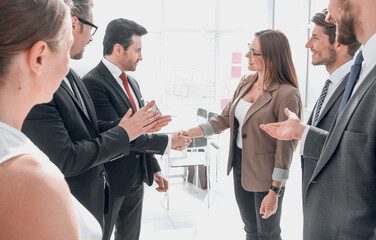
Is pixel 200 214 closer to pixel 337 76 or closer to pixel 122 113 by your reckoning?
pixel 122 113

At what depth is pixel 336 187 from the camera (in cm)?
124

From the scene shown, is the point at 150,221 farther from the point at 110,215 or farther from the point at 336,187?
the point at 336,187

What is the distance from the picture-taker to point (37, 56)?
0.61 metres

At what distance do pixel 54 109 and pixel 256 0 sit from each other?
637cm

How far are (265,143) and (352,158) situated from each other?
39.5 inches

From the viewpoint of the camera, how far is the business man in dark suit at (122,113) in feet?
6.46

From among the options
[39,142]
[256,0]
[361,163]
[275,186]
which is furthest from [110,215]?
[256,0]

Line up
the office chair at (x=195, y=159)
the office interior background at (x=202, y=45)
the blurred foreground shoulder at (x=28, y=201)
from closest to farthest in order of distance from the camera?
the blurred foreground shoulder at (x=28, y=201) < the office chair at (x=195, y=159) < the office interior background at (x=202, y=45)

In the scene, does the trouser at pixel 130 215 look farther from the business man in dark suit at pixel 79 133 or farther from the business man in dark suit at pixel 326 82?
the business man in dark suit at pixel 326 82

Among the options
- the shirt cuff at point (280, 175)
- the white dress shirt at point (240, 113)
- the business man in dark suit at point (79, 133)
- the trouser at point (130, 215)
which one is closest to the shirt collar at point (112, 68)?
the business man in dark suit at point (79, 133)

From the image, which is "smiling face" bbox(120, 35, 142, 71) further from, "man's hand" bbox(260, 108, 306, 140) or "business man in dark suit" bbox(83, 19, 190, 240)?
"man's hand" bbox(260, 108, 306, 140)

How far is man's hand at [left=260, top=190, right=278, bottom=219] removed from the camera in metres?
2.02

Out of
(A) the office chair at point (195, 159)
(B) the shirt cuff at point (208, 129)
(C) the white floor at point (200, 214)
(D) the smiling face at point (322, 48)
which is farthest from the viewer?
(A) the office chair at point (195, 159)

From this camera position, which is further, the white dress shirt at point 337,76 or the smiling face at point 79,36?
the white dress shirt at point 337,76
